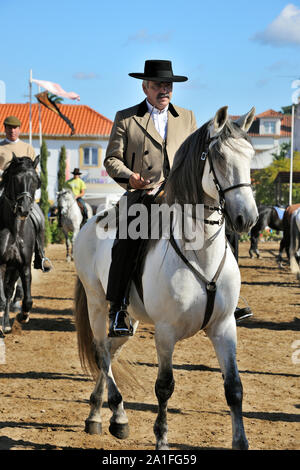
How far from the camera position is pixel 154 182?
510 cm

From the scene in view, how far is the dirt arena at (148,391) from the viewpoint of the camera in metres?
5.05

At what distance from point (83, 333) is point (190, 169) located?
2.55 m

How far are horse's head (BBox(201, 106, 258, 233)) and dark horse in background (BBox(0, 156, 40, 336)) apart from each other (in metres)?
5.16

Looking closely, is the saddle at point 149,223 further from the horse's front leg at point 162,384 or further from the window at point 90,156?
the window at point 90,156

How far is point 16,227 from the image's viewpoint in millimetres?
9383

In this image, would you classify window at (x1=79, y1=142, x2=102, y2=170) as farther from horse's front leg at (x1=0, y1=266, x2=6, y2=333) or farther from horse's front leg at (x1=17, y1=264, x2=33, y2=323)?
horse's front leg at (x1=0, y1=266, x2=6, y2=333)

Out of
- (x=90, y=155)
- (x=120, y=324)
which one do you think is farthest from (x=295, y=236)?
(x=90, y=155)

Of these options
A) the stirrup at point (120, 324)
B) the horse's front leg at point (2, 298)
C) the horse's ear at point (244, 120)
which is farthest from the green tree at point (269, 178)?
the horse's ear at point (244, 120)

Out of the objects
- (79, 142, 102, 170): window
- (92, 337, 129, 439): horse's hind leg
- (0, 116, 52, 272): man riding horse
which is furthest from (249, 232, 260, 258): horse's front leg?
(79, 142, 102, 170): window

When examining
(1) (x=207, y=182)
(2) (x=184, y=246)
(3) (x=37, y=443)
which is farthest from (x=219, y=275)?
(3) (x=37, y=443)

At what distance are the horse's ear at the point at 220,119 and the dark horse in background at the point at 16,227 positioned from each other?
5277 millimetres

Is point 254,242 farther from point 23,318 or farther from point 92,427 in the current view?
point 92,427

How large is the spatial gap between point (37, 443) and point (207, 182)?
8.39ft
